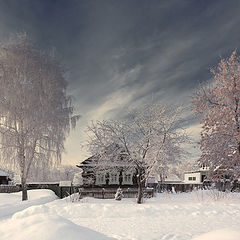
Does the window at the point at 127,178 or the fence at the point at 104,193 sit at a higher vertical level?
the window at the point at 127,178

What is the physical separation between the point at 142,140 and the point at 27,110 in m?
9.03

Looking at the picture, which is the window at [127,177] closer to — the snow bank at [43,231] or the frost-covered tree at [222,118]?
the frost-covered tree at [222,118]

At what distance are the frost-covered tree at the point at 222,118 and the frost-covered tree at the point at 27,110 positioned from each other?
12544 millimetres

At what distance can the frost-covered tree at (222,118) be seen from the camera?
1680 cm

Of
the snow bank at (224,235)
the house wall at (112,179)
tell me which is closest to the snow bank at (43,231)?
the snow bank at (224,235)

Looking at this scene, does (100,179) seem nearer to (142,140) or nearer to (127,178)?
(127,178)

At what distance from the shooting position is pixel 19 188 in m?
22.6

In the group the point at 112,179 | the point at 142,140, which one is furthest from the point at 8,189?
the point at 142,140

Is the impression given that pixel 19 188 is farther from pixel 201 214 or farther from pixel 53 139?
pixel 201 214

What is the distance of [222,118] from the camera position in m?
16.9

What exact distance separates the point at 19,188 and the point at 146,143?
16671mm

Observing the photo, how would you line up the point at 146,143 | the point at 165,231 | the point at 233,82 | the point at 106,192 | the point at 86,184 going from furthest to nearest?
the point at 86,184, the point at 106,192, the point at 233,82, the point at 146,143, the point at 165,231

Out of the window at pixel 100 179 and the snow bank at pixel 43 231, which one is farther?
the window at pixel 100 179

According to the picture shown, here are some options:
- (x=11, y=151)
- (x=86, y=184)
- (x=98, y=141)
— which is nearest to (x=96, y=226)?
(x=98, y=141)
